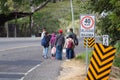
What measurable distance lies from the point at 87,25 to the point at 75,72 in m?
3.71

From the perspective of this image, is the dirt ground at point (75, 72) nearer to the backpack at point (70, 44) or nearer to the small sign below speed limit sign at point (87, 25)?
the backpack at point (70, 44)

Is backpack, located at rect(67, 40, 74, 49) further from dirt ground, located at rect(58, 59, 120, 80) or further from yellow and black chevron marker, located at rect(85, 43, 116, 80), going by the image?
yellow and black chevron marker, located at rect(85, 43, 116, 80)

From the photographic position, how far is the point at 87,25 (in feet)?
52.9

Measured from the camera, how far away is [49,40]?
27062 mm

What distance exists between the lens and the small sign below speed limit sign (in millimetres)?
15914

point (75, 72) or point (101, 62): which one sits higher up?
point (101, 62)

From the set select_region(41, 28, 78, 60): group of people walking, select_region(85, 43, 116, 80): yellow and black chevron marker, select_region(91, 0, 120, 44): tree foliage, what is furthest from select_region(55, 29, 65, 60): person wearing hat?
select_region(85, 43, 116, 80): yellow and black chevron marker

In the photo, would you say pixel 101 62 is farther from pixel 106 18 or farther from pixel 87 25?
pixel 106 18

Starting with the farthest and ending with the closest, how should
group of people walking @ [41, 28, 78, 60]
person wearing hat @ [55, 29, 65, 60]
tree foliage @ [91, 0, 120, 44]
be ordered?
1. person wearing hat @ [55, 29, 65, 60]
2. group of people walking @ [41, 28, 78, 60]
3. tree foliage @ [91, 0, 120, 44]

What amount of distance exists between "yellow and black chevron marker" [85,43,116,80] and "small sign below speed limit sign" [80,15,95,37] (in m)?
5.05

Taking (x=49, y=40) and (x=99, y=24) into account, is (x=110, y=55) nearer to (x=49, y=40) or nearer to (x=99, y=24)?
(x=99, y=24)

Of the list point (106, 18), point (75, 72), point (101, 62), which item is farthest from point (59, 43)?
point (101, 62)

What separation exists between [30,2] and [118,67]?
18.0ft

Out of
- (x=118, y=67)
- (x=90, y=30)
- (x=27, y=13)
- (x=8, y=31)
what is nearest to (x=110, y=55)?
(x=90, y=30)
